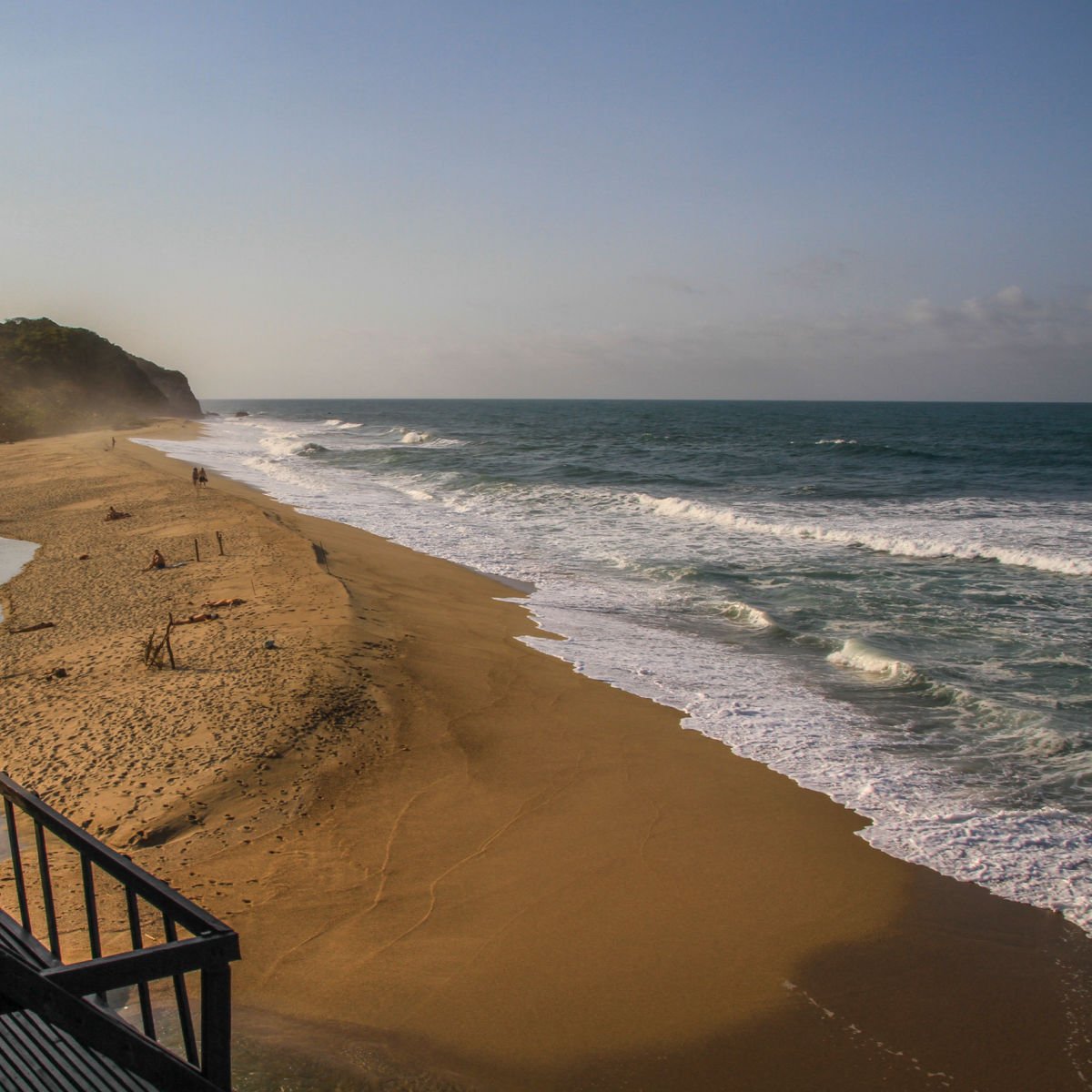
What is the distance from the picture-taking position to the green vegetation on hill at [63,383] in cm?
5131

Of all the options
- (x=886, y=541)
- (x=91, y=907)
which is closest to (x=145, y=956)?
(x=91, y=907)

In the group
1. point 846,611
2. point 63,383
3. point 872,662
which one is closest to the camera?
point 872,662

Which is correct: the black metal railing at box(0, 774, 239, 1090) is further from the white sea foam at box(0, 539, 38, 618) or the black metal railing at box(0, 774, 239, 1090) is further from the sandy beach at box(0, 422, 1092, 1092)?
the white sea foam at box(0, 539, 38, 618)

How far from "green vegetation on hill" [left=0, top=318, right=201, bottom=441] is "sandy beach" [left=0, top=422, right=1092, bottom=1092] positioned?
149 feet

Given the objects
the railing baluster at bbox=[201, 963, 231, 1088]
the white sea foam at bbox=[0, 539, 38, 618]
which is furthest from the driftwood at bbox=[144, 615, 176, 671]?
the railing baluster at bbox=[201, 963, 231, 1088]

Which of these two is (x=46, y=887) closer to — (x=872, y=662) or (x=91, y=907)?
(x=91, y=907)

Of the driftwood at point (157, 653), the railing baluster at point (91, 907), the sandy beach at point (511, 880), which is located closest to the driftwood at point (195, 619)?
the sandy beach at point (511, 880)

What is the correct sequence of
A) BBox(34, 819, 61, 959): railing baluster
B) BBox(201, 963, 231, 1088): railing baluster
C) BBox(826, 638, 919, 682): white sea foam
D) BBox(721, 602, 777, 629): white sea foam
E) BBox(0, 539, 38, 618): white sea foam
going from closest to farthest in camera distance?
BBox(201, 963, 231, 1088): railing baluster → BBox(34, 819, 61, 959): railing baluster → BBox(826, 638, 919, 682): white sea foam → BBox(721, 602, 777, 629): white sea foam → BBox(0, 539, 38, 618): white sea foam

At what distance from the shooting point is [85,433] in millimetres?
53125

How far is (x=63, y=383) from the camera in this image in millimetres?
61375

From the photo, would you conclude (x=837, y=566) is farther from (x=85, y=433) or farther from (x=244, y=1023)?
(x=85, y=433)

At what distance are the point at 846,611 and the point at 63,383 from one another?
63.4 m

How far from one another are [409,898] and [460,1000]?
40.8 inches

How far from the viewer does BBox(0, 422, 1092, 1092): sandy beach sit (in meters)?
4.48
